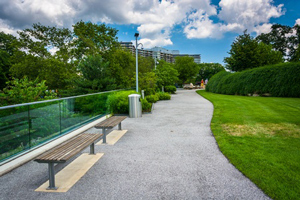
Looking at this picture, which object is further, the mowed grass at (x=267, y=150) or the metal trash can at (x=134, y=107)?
the metal trash can at (x=134, y=107)

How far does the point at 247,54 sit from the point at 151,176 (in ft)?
109

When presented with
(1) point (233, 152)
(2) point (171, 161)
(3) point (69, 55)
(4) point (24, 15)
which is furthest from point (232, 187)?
(4) point (24, 15)

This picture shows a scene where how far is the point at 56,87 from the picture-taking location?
28875mm

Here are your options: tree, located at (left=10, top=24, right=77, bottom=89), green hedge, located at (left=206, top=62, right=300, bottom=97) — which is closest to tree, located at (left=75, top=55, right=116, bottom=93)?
tree, located at (left=10, top=24, right=77, bottom=89)

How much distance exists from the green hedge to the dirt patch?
43.0 ft

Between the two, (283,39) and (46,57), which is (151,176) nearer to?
(46,57)

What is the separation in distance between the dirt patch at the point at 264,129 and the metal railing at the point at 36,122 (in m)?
5.52

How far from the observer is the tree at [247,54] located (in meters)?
32.0

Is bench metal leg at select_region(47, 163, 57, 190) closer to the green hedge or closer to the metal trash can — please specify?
the metal trash can

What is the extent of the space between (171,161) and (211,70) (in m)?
75.1

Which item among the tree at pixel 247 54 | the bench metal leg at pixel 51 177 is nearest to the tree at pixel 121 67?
the tree at pixel 247 54

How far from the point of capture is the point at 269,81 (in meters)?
21.0

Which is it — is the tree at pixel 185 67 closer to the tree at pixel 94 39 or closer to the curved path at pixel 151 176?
the tree at pixel 94 39

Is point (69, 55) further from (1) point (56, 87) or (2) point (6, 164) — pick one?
(2) point (6, 164)
